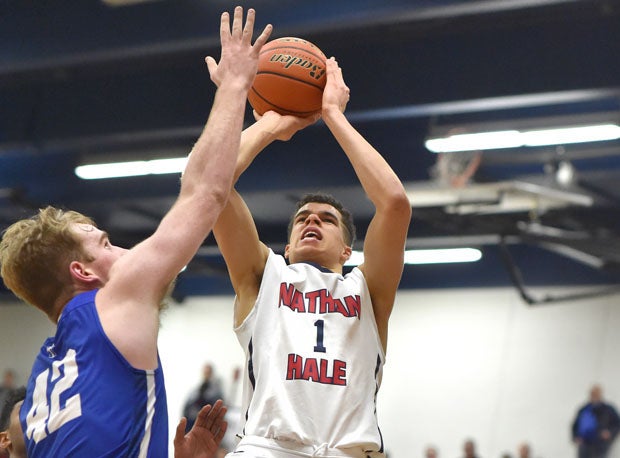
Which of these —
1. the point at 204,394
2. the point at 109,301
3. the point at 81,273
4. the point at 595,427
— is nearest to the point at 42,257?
the point at 81,273

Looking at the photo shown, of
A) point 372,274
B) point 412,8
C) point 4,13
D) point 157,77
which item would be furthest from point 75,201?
point 372,274

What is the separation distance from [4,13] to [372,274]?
6.73 metres

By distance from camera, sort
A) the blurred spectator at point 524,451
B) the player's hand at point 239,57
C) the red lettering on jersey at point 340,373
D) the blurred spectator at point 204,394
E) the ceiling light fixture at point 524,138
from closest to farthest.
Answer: the player's hand at point 239,57
the red lettering on jersey at point 340,373
the ceiling light fixture at point 524,138
the blurred spectator at point 524,451
the blurred spectator at point 204,394

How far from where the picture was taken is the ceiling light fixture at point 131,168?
1321 centimetres

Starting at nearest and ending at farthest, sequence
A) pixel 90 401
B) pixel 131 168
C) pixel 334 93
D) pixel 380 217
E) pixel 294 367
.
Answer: pixel 90 401 < pixel 294 367 < pixel 380 217 < pixel 334 93 < pixel 131 168

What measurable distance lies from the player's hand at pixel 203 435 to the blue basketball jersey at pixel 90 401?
0.63 metres

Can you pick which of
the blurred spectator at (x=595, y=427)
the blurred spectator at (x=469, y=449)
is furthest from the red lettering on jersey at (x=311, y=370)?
the blurred spectator at (x=595, y=427)

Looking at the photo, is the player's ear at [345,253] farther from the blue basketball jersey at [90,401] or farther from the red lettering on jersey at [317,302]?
the blue basketball jersey at [90,401]

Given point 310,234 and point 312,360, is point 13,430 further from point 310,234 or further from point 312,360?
point 310,234

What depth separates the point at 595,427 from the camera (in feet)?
51.4

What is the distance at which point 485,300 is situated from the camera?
17.5m

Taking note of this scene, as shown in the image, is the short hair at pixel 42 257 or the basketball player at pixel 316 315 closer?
the short hair at pixel 42 257

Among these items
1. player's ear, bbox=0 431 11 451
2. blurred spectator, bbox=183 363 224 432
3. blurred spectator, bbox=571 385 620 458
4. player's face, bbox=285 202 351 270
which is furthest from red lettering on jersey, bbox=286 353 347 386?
blurred spectator, bbox=183 363 224 432

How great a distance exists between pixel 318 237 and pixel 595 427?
12.6 m
